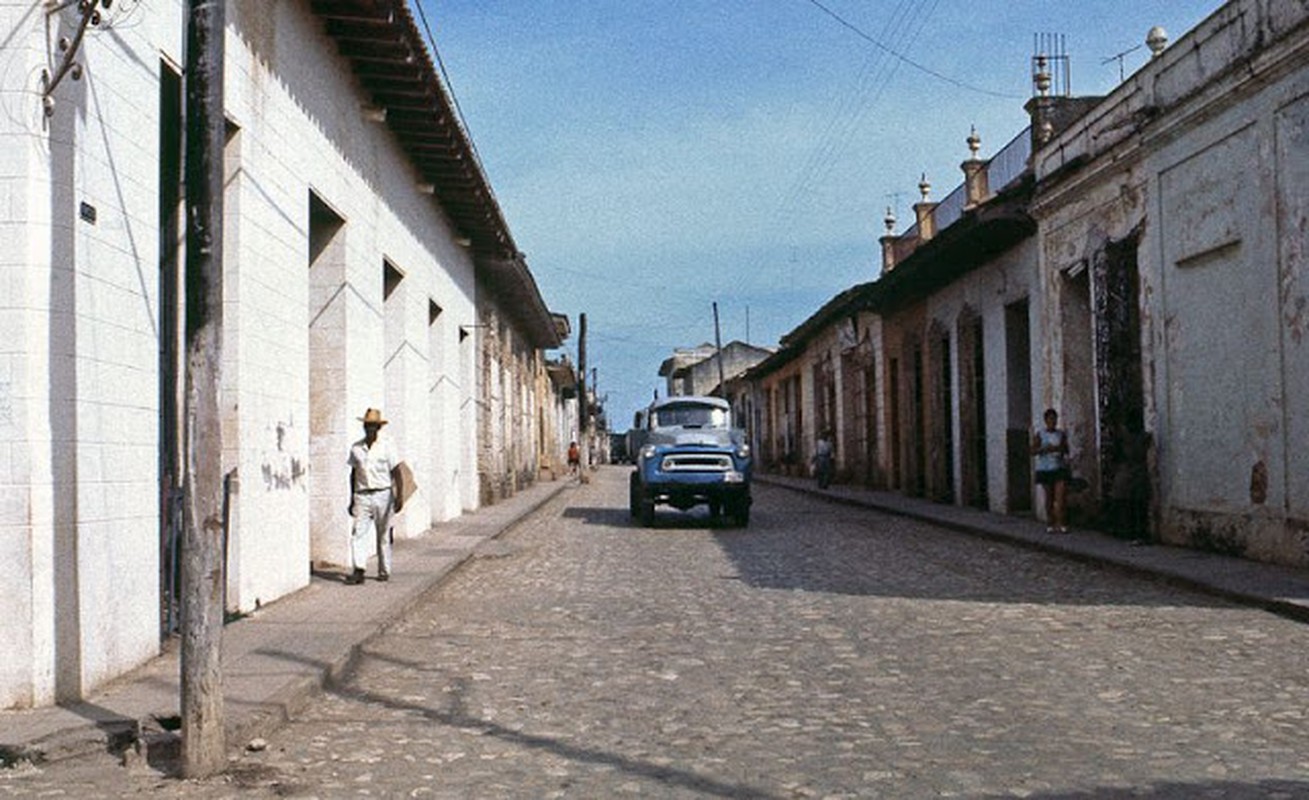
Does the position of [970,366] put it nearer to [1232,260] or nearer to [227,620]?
[1232,260]

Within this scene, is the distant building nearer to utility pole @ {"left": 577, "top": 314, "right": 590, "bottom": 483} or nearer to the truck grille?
utility pole @ {"left": 577, "top": 314, "right": 590, "bottom": 483}

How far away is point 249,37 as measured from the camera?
919 centimetres

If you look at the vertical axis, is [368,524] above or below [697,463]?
below

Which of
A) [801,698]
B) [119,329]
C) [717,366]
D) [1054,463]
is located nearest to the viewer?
[801,698]

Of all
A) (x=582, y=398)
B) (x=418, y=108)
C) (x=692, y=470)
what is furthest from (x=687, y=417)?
(x=582, y=398)

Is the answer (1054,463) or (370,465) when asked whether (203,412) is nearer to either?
(370,465)

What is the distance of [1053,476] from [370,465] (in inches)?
330

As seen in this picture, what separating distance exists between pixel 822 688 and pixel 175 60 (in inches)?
200

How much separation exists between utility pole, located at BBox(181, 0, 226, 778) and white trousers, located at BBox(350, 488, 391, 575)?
5818 mm

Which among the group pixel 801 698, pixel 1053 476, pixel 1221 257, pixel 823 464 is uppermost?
pixel 1221 257

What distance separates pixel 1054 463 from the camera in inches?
611

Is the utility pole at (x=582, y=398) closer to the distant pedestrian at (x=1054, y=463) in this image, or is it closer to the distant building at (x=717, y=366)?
the distant pedestrian at (x=1054, y=463)

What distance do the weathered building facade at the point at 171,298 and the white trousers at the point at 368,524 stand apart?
17.5 inches

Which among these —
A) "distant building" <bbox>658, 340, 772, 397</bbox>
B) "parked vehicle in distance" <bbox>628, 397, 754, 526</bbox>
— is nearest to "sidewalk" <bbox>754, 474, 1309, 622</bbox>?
"parked vehicle in distance" <bbox>628, 397, 754, 526</bbox>
